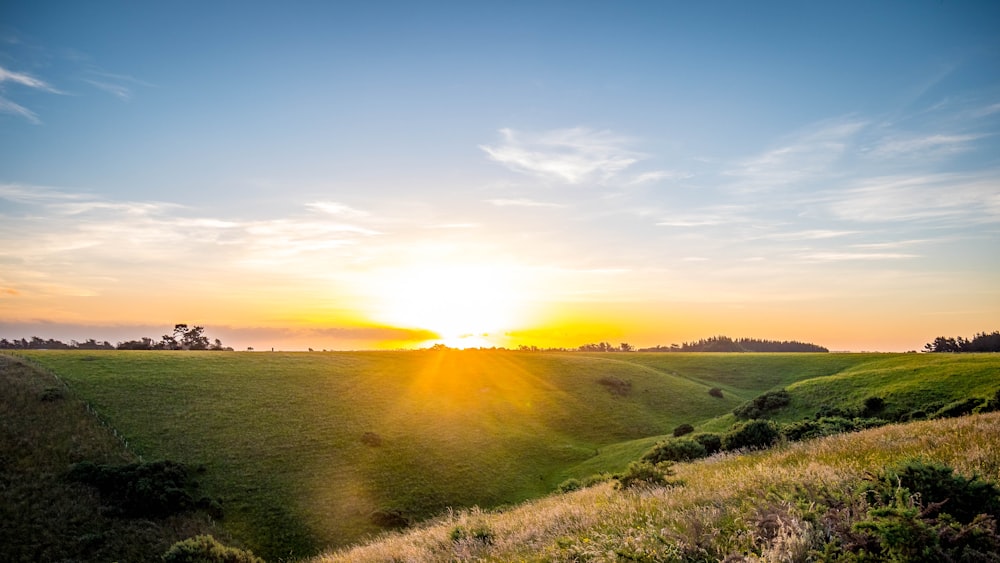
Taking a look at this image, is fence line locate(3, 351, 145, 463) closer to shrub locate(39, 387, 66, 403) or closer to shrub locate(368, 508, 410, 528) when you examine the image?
shrub locate(39, 387, 66, 403)

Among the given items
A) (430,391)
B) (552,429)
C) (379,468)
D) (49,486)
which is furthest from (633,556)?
(430,391)

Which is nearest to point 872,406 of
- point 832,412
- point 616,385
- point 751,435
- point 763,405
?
point 832,412

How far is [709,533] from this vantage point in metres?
7.05

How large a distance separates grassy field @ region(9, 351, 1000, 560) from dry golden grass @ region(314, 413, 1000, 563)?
2942 cm

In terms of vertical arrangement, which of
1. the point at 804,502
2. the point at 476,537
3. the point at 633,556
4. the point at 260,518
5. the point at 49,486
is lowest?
the point at 260,518

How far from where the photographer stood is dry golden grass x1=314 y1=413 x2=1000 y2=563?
6.46 metres

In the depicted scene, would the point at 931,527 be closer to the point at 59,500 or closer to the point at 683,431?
the point at 59,500

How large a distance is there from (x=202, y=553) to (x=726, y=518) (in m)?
22.9

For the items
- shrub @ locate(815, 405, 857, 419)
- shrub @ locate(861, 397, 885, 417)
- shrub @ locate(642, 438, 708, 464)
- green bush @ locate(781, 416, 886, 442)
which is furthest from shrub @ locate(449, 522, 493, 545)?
shrub @ locate(861, 397, 885, 417)

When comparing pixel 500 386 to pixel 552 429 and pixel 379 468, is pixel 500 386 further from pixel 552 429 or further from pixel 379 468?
pixel 379 468

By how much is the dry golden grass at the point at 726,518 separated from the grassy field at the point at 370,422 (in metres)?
29.4

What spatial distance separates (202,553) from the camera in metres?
21.6

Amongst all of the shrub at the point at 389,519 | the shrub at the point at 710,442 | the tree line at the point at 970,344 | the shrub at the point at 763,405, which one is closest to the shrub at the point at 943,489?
the shrub at the point at 710,442

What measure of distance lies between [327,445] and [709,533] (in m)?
48.0
